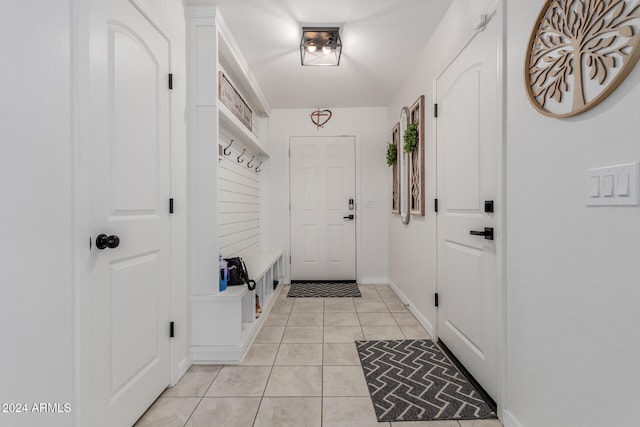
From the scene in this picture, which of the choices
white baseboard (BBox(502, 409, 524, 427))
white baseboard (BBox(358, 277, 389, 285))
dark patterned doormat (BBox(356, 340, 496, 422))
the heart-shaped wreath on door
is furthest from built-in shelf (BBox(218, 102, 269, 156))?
white baseboard (BBox(502, 409, 524, 427))

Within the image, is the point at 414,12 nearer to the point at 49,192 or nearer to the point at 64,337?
the point at 49,192

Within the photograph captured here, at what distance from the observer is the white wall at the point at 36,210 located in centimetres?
93

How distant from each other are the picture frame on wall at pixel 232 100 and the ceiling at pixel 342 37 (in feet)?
1.15

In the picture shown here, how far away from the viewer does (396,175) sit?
3932mm

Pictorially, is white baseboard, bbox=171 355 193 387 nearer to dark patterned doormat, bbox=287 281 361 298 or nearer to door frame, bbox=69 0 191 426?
door frame, bbox=69 0 191 426

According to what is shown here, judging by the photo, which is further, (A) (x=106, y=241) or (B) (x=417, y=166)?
(B) (x=417, y=166)

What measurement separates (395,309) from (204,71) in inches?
112

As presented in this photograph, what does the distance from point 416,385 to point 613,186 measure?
1.50 m

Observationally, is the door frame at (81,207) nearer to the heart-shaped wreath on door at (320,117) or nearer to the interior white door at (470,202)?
the interior white door at (470,202)

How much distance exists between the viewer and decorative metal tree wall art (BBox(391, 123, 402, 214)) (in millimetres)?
3796

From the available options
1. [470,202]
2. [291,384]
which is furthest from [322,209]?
[291,384]

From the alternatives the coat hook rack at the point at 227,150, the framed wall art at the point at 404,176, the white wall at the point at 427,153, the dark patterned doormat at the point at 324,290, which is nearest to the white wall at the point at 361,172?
the dark patterned doormat at the point at 324,290

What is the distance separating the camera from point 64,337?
3.66ft

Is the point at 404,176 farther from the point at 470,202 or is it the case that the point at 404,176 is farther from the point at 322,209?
the point at 470,202
